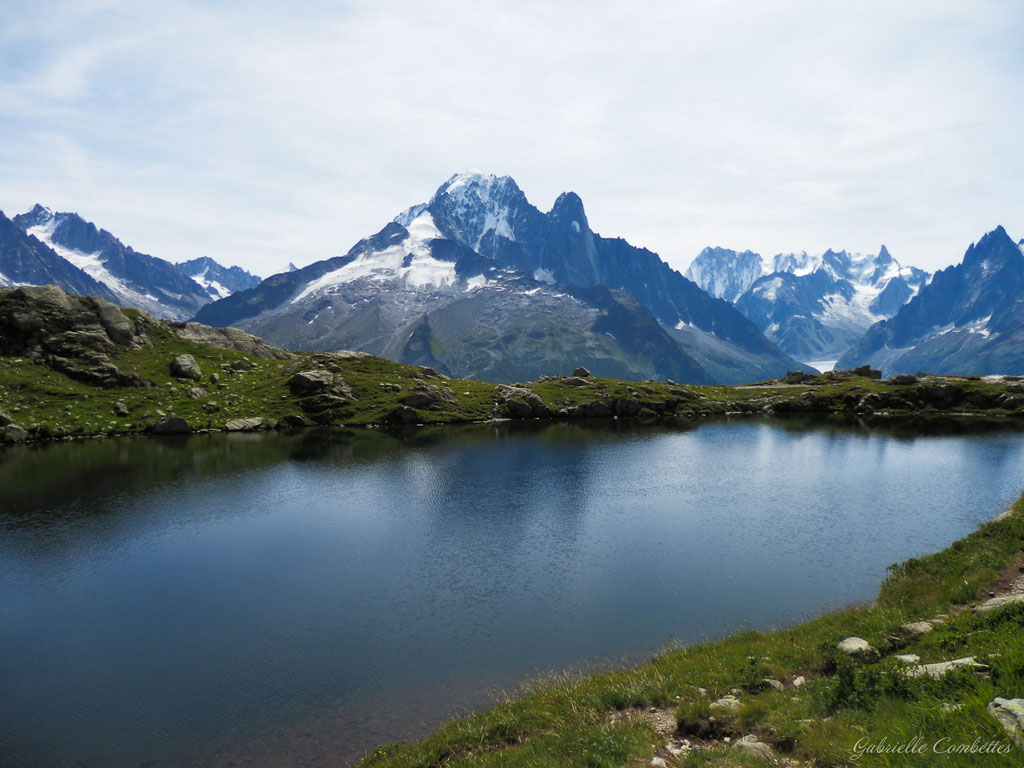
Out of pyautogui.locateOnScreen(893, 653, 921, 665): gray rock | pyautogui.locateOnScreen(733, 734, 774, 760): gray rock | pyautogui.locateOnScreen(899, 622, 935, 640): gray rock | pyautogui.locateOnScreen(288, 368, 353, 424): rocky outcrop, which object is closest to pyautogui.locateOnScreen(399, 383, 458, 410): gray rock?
pyautogui.locateOnScreen(288, 368, 353, 424): rocky outcrop

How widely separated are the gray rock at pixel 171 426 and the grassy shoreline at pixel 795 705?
130 m

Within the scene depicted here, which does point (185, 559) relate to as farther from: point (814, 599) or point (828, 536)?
point (828, 536)

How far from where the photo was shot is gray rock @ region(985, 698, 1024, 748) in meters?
11.6

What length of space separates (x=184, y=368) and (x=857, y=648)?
Answer: 568 ft

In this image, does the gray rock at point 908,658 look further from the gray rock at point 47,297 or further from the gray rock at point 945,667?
the gray rock at point 47,297

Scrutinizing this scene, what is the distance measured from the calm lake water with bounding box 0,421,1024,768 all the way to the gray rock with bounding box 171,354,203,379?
56.7m

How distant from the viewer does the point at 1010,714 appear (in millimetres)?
12203

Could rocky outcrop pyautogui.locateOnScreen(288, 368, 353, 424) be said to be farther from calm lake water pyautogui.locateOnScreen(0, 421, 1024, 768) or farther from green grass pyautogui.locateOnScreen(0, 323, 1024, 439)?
calm lake water pyautogui.locateOnScreen(0, 421, 1024, 768)

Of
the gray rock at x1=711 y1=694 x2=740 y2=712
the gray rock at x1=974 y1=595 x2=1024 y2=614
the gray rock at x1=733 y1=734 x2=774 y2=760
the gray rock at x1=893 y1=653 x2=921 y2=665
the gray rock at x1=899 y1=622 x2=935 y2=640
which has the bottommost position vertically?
the gray rock at x1=711 y1=694 x2=740 y2=712

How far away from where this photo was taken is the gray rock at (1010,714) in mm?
11609

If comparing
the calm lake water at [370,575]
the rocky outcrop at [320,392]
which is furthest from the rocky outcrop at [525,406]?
the calm lake water at [370,575]

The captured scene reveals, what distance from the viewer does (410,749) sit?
23.3m

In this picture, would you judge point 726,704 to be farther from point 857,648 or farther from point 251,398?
point 251,398

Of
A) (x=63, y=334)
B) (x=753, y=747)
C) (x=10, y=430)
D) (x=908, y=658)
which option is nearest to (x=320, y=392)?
(x=10, y=430)
